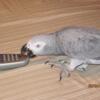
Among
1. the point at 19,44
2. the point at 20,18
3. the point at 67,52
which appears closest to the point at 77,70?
the point at 67,52

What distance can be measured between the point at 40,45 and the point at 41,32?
116mm

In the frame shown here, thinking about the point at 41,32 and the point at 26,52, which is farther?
the point at 41,32

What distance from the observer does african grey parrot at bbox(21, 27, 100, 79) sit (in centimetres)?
66

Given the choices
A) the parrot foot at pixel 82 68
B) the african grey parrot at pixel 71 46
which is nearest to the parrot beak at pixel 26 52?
Answer: the african grey parrot at pixel 71 46

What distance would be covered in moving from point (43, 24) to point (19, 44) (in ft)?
0.40

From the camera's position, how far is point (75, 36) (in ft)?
2.19

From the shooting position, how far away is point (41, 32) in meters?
0.82

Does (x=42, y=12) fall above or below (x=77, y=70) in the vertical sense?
above

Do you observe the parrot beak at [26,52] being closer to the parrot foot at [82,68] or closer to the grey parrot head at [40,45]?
the grey parrot head at [40,45]

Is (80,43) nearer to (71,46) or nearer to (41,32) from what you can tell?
(71,46)

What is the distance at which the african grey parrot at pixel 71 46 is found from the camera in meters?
0.66

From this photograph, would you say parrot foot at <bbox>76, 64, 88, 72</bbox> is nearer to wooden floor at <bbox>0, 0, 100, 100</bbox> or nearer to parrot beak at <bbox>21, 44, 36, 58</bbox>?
wooden floor at <bbox>0, 0, 100, 100</bbox>

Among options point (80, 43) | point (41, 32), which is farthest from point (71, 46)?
point (41, 32)

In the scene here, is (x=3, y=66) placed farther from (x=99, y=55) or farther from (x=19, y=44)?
(x=99, y=55)
